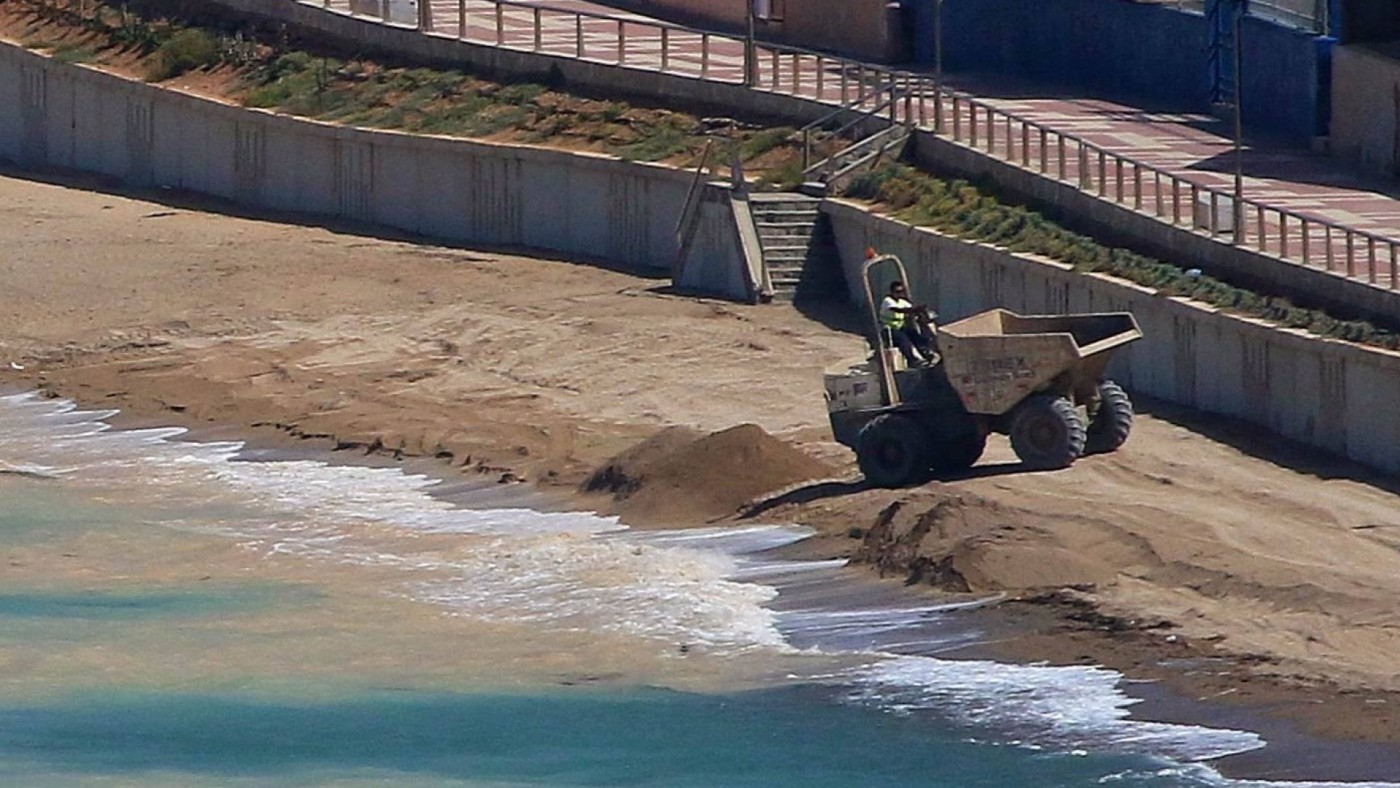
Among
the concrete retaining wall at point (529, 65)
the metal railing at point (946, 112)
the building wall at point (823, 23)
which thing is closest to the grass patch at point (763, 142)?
the concrete retaining wall at point (529, 65)

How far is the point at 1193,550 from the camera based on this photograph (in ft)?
75.2

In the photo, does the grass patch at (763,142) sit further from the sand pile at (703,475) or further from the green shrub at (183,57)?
the sand pile at (703,475)

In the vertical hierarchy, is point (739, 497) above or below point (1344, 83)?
below

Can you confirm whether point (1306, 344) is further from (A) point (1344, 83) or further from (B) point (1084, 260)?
(A) point (1344, 83)

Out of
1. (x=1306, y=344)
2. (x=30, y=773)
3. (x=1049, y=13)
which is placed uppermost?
(x=1049, y=13)

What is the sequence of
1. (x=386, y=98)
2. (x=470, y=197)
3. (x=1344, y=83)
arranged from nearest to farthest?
(x=1344, y=83) → (x=470, y=197) → (x=386, y=98)

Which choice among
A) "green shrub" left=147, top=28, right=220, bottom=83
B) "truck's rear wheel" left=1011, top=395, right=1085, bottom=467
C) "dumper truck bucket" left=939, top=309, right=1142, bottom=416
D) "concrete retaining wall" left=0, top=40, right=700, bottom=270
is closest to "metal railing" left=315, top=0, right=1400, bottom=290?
"green shrub" left=147, top=28, right=220, bottom=83

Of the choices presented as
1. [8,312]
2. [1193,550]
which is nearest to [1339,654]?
[1193,550]

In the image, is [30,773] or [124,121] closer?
[30,773]

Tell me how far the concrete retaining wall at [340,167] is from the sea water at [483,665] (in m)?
10.7

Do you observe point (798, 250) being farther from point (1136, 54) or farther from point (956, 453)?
point (956, 453)

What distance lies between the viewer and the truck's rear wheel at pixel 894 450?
2555 cm

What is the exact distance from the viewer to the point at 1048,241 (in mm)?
32406

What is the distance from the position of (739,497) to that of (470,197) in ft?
49.3
